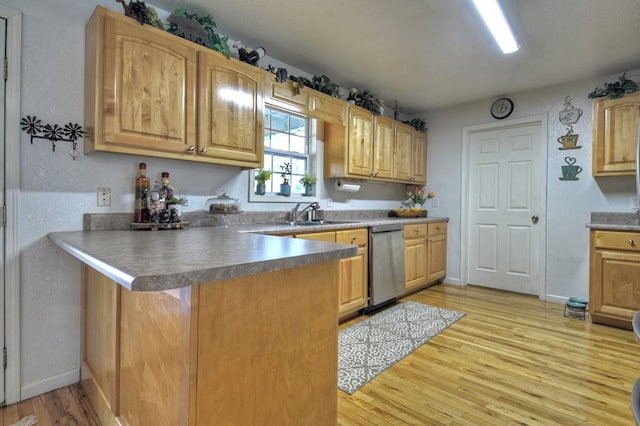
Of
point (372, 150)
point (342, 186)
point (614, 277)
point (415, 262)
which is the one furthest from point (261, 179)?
point (614, 277)

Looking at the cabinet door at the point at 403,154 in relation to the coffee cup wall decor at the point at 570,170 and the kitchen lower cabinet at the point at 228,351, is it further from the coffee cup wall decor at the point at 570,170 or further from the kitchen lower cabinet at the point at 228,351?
the kitchen lower cabinet at the point at 228,351

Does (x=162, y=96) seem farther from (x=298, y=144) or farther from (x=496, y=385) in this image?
(x=496, y=385)

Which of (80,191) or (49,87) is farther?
(80,191)

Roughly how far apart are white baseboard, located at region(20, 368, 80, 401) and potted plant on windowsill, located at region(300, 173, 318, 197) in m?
2.36

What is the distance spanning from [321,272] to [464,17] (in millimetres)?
2283

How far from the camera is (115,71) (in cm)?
183

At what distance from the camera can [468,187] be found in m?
4.48

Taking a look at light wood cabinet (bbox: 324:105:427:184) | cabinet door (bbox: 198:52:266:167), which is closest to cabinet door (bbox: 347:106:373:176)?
light wood cabinet (bbox: 324:105:427:184)

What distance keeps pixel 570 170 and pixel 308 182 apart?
115 inches

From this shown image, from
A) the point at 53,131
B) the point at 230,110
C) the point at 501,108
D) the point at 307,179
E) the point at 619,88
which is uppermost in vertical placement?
the point at 501,108

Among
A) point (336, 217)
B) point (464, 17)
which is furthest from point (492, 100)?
point (336, 217)

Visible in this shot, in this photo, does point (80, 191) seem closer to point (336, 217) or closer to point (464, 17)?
point (336, 217)

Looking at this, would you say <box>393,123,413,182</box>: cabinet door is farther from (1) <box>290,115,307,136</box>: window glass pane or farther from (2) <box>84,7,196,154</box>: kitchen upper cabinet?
(2) <box>84,7,196,154</box>: kitchen upper cabinet

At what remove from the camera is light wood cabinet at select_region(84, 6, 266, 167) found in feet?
5.96
